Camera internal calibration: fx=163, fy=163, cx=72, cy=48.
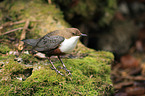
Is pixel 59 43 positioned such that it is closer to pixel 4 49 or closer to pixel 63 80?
pixel 63 80

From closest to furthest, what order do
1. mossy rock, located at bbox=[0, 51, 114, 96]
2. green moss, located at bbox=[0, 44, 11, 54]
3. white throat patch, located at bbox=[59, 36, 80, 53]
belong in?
mossy rock, located at bbox=[0, 51, 114, 96] < white throat patch, located at bbox=[59, 36, 80, 53] < green moss, located at bbox=[0, 44, 11, 54]

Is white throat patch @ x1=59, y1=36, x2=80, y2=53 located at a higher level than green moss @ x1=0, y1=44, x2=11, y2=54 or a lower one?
higher

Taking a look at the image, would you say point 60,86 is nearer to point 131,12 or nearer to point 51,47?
point 51,47

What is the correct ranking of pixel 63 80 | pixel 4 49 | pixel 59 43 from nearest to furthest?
pixel 63 80
pixel 59 43
pixel 4 49

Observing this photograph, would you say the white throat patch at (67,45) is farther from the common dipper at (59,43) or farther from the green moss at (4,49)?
the green moss at (4,49)

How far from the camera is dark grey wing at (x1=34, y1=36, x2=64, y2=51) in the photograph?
313 centimetres

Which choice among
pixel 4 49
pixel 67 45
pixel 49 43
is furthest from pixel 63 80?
pixel 4 49

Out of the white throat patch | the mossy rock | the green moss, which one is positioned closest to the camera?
the mossy rock

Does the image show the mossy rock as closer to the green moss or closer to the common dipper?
the common dipper

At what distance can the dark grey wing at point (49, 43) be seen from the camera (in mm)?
3129

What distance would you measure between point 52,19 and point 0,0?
197 cm

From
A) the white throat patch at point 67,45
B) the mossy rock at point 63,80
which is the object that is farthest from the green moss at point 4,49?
the white throat patch at point 67,45

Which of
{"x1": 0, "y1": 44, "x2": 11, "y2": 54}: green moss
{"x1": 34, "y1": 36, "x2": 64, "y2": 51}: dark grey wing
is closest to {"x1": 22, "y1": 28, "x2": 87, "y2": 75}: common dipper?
{"x1": 34, "y1": 36, "x2": 64, "y2": 51}: dark grey wing

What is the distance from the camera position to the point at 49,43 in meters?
3.20
